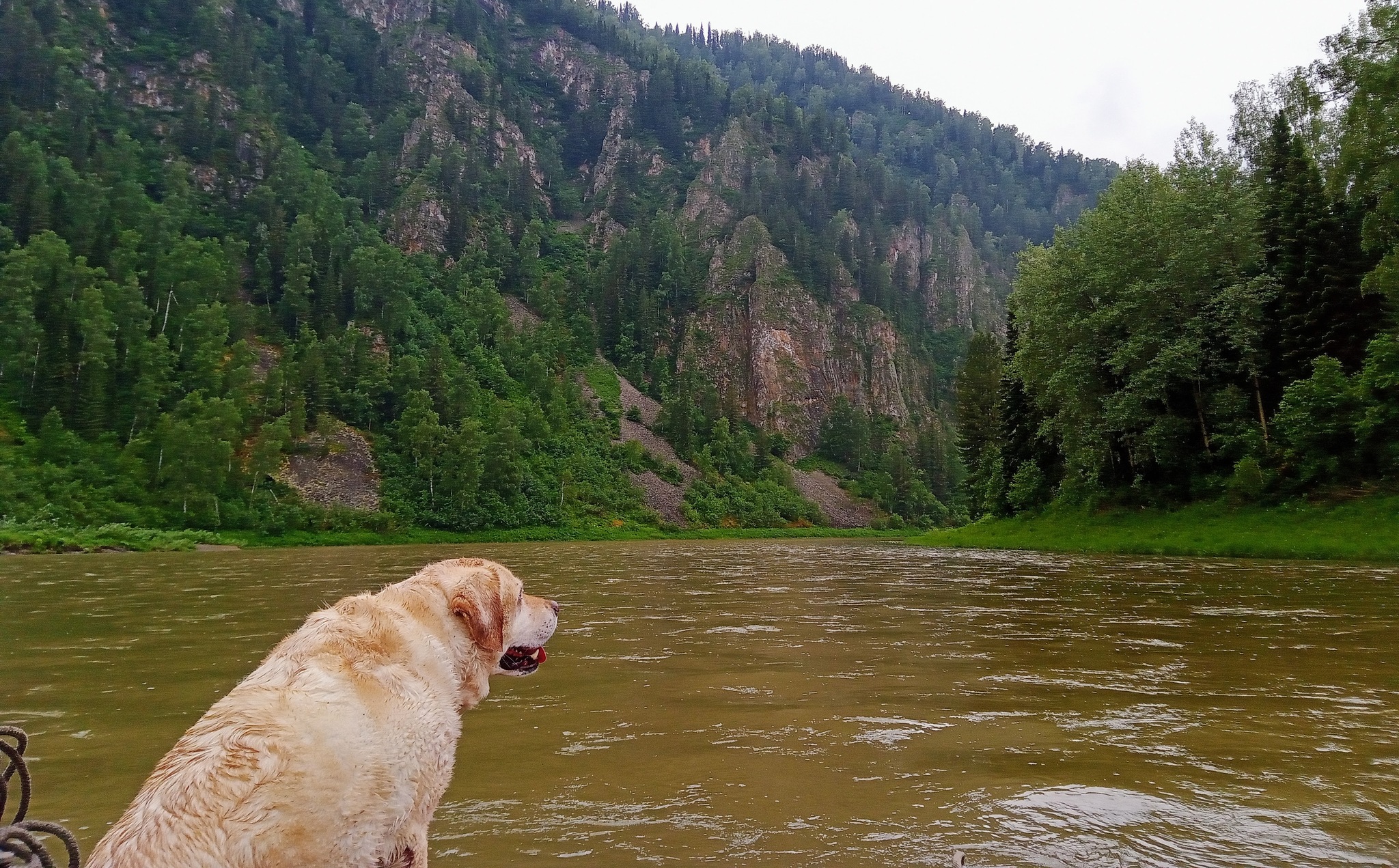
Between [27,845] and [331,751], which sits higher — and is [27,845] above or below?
below

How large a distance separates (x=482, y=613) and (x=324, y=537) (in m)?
68.3

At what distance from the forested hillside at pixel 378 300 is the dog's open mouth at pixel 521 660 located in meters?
63.1

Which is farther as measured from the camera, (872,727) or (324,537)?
(324,537)

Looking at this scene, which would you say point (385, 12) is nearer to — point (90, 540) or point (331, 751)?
point (90, 540)

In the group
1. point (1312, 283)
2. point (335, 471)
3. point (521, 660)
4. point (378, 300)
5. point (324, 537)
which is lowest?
point (324, 537)

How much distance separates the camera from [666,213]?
577 feet

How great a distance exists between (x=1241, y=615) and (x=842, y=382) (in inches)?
5825

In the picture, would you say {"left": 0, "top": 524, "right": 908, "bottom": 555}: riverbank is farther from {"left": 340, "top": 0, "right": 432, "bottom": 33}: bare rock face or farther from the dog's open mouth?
{"left": 340, "top": 0, "right": 432, "bottom": 33}: bare rock face

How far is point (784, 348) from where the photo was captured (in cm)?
15625

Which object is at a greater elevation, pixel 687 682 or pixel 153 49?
pixel 153 49

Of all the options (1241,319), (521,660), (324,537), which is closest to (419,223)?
(324,537)

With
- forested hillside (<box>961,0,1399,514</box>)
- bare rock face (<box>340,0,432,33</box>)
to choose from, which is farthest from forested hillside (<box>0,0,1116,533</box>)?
forested hillside (<box>961,0,1399,514</box>)

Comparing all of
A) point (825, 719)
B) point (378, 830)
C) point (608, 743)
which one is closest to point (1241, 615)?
point (825, 719)

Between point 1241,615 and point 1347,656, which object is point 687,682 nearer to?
point 1347,656
